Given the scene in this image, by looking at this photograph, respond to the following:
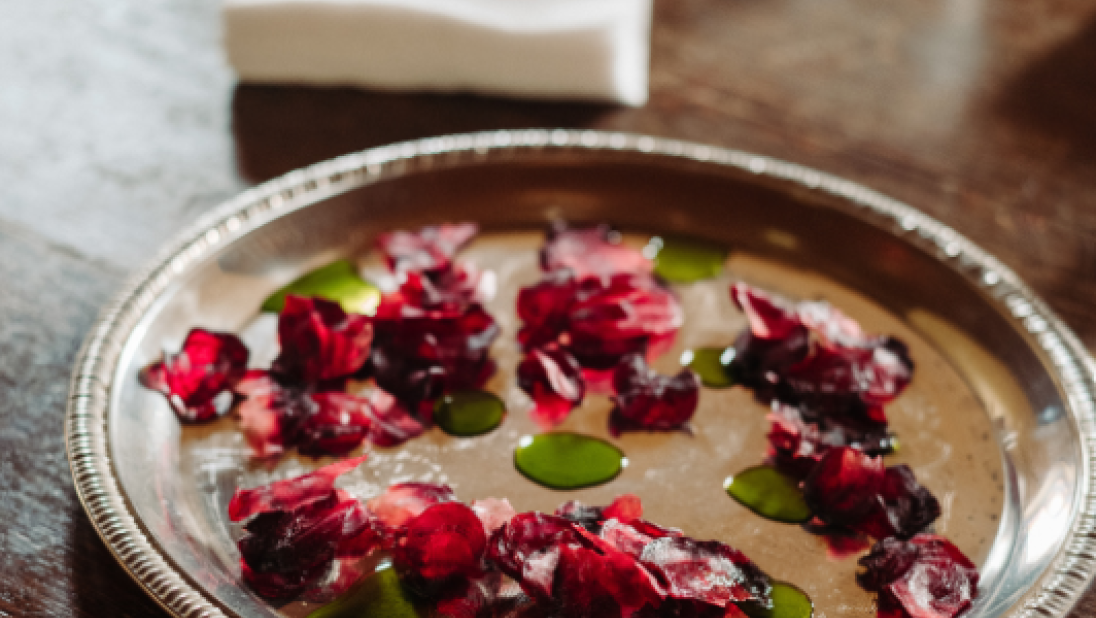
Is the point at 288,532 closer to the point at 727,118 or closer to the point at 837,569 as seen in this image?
the point at 837,569

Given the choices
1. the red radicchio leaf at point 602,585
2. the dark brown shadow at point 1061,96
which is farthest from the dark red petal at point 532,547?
the dark brown shadow at point 1061,96

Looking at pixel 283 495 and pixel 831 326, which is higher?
pixel 831 326

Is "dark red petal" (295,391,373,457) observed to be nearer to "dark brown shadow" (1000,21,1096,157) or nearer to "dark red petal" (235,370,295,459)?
"dark red petal" (235,370,295,459)

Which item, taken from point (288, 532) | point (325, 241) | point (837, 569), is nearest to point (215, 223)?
point (325, 241)

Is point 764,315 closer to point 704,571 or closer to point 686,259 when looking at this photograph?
point 686,259

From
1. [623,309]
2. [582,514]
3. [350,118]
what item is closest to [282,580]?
[582,514]
